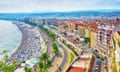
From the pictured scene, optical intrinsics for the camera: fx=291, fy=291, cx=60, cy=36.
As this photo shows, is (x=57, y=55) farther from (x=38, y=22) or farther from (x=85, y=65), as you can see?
(x=38, y=22)

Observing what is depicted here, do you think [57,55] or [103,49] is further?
[57,55]

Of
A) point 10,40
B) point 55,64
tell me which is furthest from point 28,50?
point 10,40

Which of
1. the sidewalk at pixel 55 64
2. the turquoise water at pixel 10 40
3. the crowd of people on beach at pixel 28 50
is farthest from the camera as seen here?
the turquoise water at pixel 10 40

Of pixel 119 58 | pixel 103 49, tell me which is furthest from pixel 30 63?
pixel 119 58

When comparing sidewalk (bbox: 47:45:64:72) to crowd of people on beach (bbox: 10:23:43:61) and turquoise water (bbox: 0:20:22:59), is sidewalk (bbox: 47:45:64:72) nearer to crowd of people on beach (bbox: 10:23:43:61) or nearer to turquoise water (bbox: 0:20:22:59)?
crowd of people on beach (bbox: 10:23:43:61)

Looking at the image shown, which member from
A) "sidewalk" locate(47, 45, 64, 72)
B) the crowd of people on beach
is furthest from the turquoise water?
"sidewalk" locate(47, 45, 64, 72)

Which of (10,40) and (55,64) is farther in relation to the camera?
(10,40)

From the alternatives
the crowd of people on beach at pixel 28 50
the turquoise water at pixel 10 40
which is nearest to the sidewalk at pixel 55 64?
the crowd of people on beach at pixel 28 50

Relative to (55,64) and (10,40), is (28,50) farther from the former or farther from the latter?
(10,40)

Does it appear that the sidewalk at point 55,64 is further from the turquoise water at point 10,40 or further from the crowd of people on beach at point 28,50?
the turquoise water at point 10,40

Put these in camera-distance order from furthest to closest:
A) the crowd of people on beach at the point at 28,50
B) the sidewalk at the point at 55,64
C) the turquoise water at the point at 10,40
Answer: the turquoise water at the point at 10,40 → the crowd of people on beach at the point at 28,50 → the sidewalk at the point at 55,64

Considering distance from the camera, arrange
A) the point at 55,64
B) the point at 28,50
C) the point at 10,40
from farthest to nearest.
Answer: the point at 10,40 < the point at 28,50 < the point at 55,64
